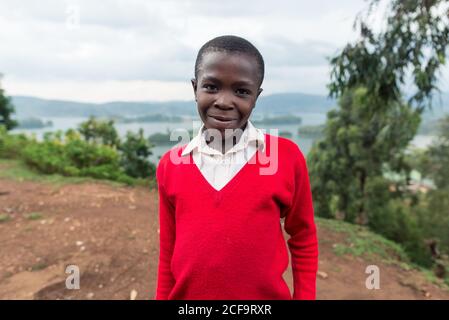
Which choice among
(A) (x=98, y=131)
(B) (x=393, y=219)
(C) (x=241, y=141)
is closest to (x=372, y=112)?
(C) (x=241, y=141)

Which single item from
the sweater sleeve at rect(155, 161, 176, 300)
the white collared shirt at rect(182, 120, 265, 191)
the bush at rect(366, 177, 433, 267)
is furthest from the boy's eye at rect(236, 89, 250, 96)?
the bush at rect(366, 177, 433, 267)

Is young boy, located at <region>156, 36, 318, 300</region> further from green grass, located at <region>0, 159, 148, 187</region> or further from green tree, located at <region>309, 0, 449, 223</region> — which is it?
green grass, located at <region>0, 159, 148, 187</region>

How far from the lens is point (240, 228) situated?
1.02 meters

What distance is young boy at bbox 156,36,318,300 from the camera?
1.02m

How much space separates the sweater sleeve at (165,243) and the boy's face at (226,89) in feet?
1.05

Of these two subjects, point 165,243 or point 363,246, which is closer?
point 165,243

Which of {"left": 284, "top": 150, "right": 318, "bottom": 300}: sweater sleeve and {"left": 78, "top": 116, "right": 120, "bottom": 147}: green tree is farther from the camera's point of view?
{"left": 78, "top": 116, "right": 120, "bottom": 147}: green tree

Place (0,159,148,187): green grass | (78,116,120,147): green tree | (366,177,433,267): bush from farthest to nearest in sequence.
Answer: (366,177,433,267): bush
(78,116,120,147): green tree
(0,159,148,187): green grass

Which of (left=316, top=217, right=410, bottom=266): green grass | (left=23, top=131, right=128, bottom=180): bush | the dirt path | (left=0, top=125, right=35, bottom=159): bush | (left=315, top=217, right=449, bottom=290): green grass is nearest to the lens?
the dirt path

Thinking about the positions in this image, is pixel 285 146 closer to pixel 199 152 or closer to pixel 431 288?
pixel 199 152

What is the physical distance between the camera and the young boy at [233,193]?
40.0 inches

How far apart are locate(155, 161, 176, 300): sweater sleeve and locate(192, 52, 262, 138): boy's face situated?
319 mm

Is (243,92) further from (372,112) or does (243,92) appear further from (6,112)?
(6,112)

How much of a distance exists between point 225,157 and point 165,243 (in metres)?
0.41
